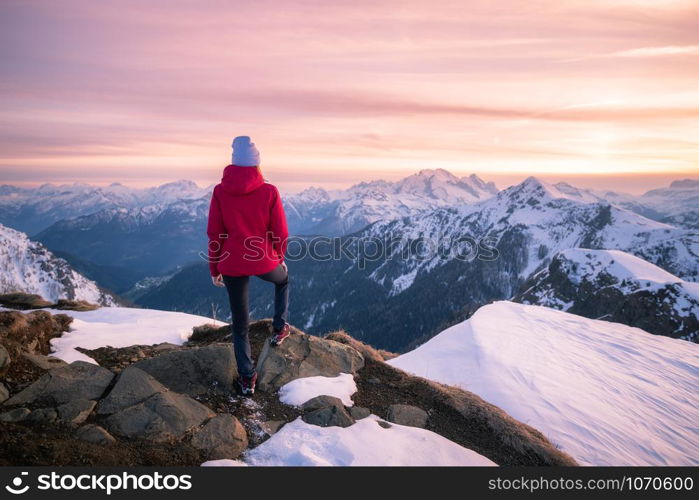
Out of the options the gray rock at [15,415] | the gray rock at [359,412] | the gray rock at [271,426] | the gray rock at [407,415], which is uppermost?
the gray rock at [15,415]

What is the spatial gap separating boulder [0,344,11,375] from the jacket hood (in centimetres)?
538

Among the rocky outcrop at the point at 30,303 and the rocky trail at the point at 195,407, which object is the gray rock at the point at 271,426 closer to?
the rocky trail at the point at 195,407

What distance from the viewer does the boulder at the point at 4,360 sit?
7083mm

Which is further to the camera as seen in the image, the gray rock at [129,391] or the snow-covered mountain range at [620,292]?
the snow-covered mountain range at [620,292]

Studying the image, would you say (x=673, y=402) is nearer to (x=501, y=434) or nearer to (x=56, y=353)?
(x=501, y=434)

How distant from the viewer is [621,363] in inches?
583

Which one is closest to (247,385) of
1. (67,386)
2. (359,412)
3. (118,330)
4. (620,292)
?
(359,412)

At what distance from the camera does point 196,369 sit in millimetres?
8188

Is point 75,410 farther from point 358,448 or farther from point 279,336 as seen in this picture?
point 358,448

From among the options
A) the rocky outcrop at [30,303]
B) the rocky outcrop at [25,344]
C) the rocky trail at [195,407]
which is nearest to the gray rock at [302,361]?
the rocky trail at [195,407]

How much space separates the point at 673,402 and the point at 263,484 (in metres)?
13.7

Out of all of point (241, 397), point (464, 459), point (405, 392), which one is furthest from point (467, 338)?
point (241, 397)

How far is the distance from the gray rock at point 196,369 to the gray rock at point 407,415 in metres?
3.52

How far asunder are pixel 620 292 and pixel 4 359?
122m
